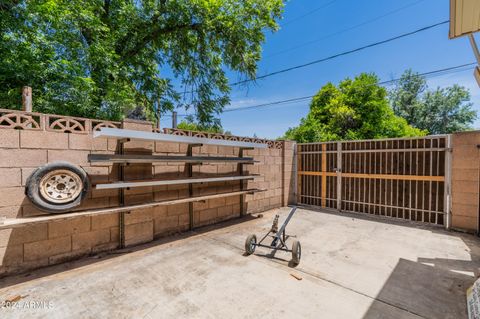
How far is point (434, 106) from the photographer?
795 inches

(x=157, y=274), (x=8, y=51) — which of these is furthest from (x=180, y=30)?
(x=157, y=274)

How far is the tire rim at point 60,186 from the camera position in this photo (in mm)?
2615

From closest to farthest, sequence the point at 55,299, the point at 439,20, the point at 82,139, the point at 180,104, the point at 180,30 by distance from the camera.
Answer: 1. the point at 55,299
2. the point at 82,139
3. the point at 439,20
4. the point at 180,30
5. the point at 180,104

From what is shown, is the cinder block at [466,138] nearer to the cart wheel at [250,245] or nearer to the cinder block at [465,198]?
the cinder block at [465,198]

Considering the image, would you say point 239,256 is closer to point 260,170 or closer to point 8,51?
point 260,170

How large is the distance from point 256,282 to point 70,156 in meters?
2.99

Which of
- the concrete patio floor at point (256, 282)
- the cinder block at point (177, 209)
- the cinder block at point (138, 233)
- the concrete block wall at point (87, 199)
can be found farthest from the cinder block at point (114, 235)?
the cinder block at point (177, 209)

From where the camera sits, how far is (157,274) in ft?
8.91

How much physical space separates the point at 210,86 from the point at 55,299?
7.73m

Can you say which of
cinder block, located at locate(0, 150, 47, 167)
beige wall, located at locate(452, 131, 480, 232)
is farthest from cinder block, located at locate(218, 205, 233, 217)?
beige wall, located at locate(452, 131, 480, 232)

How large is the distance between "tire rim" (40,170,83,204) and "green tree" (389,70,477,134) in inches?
995

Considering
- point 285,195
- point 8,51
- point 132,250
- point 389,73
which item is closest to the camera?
point 132,250

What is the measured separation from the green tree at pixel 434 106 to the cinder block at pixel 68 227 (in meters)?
25.3

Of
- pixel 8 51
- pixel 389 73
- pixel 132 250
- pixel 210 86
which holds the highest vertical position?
pixel 389 73
